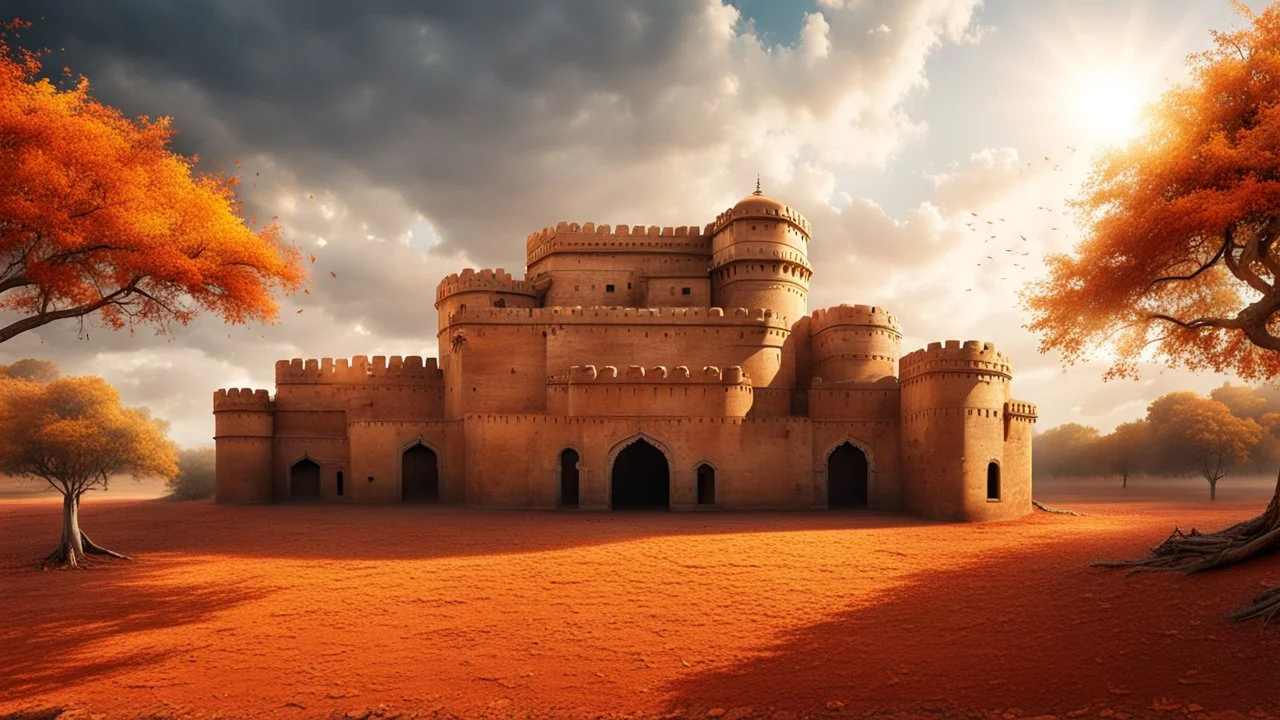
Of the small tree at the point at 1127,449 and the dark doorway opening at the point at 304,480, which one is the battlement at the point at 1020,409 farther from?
the small tree at the point at 1127,449

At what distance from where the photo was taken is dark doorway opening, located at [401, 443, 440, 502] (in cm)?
3716

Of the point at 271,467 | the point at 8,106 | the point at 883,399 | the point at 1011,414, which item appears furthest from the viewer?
the point at 271,467

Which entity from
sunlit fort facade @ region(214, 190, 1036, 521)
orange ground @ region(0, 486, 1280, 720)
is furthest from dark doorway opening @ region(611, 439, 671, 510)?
orange ground @ region(0, 486, 1280, 720)

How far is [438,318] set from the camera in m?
44.2

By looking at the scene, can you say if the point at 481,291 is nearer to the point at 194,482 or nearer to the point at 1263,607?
the point at 194,482

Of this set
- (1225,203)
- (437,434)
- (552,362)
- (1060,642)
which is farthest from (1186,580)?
(437,434)

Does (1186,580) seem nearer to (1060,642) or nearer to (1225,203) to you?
(1060,642)

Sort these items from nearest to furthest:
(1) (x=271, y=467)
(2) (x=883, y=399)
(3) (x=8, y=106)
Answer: (3) (x=8, y=106)
(2) (x=883, y=399)
(1) (x=271, y=467)

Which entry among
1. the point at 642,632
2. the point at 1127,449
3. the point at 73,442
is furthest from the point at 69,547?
the point at 1127,449

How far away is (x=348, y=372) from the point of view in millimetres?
40812

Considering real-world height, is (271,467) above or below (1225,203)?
below

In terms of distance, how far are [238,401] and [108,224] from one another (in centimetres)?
2207

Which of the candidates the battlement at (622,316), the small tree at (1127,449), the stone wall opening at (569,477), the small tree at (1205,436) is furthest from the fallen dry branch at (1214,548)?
the small tree at (1127,449)

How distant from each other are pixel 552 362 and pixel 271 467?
17006 mm
